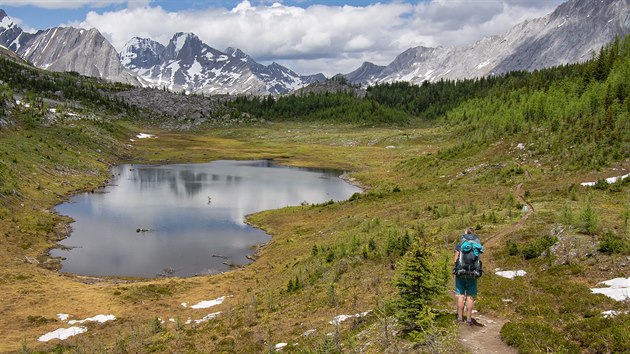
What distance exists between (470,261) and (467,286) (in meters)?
1.01

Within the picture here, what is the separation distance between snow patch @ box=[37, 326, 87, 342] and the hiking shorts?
2755 centimetres

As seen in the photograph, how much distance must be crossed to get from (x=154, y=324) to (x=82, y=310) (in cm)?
981

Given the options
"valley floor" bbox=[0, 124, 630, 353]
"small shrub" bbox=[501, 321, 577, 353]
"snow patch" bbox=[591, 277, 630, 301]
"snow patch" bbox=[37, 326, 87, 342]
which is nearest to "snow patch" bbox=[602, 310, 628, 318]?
"valley floor" bbox=[0, 124, 630, 353]

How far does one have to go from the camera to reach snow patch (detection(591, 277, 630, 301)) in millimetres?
19000

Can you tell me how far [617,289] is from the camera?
65.7ft

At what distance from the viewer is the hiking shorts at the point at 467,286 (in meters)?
17.7

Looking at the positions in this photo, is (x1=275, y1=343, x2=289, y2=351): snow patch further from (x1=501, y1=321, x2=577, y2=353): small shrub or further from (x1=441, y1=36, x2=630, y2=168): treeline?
(x1=441, y1=36, x2=630, y2=168): treeline

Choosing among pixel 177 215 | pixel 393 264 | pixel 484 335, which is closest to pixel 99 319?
pixel 393 264

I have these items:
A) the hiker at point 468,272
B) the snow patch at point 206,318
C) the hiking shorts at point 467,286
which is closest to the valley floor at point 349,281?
the snow patch at point 206,318

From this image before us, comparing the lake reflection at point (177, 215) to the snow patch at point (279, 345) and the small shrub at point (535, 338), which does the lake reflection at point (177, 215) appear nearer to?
the snow patch at point (279, 345)

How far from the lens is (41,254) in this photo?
175 ft

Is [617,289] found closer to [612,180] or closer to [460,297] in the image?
[460,297]

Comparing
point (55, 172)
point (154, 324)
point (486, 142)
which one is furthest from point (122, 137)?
point (154, 324)

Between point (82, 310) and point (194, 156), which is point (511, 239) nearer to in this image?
point (82, 310)
